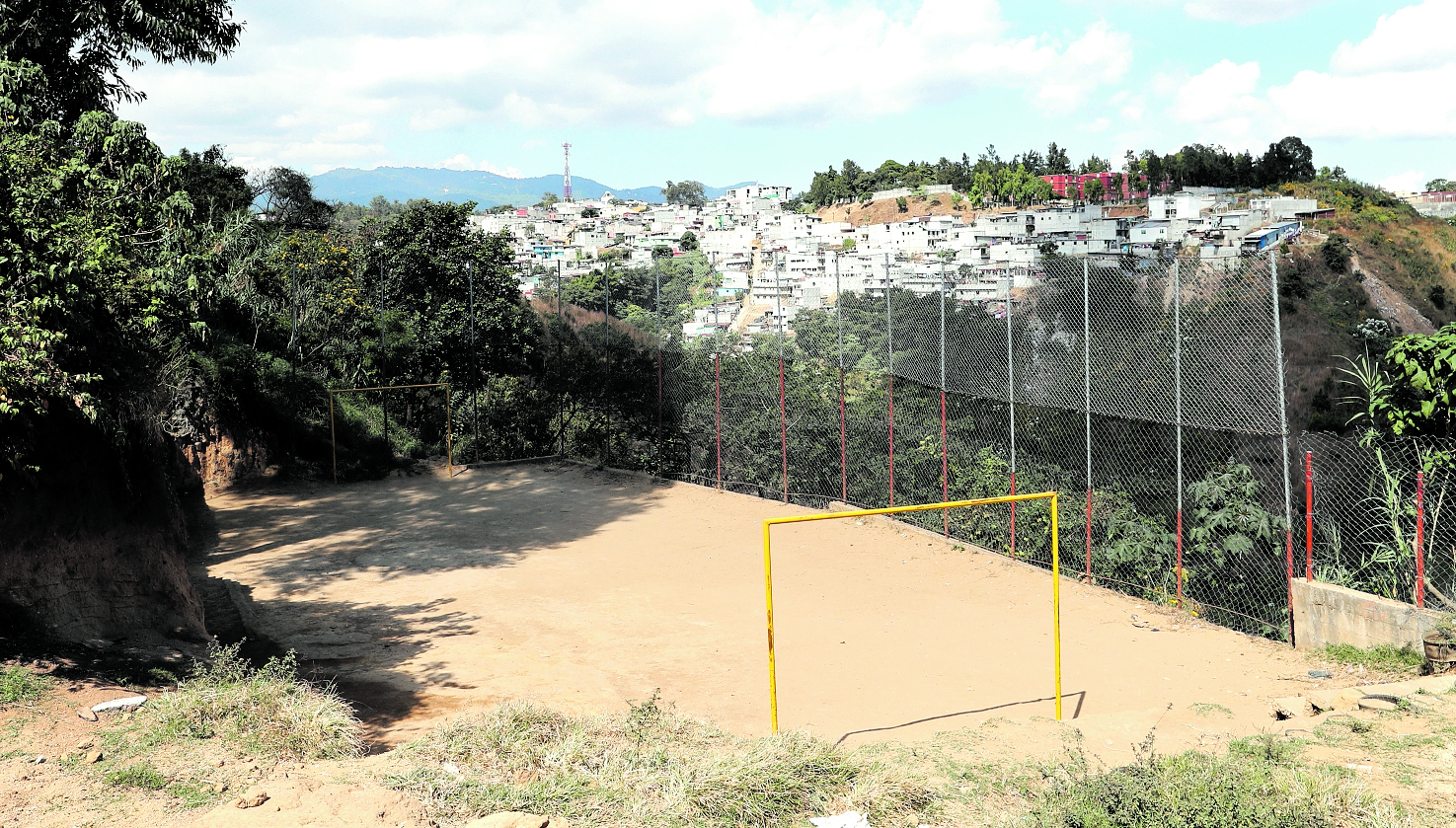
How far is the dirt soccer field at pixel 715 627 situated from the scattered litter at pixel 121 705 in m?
1.65

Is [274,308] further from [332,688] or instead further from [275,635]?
[332,688]

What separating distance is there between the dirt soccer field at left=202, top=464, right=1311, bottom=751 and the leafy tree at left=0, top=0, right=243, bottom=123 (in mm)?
6694

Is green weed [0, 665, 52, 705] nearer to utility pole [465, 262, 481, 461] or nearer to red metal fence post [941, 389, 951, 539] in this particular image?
red metal fence post [941, 389, 951, 539]

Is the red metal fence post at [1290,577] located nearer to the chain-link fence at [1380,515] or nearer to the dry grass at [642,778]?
the chain-link fence at [1380,515]

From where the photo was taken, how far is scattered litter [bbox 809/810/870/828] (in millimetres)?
5398

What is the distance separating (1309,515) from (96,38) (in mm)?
16715

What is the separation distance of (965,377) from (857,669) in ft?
18.0

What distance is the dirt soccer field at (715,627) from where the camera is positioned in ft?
27.6

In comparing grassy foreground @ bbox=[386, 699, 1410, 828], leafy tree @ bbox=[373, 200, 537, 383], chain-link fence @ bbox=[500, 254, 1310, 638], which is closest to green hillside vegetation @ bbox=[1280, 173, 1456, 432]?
chain-link fence @ bbox=[500, 254, 1310, 638]

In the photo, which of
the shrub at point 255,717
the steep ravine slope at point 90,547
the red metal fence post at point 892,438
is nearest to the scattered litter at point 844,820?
the shrub at point 255,717

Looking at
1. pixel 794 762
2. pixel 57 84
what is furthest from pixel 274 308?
pixel 794 762

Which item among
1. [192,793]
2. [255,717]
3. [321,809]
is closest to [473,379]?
[255,717]

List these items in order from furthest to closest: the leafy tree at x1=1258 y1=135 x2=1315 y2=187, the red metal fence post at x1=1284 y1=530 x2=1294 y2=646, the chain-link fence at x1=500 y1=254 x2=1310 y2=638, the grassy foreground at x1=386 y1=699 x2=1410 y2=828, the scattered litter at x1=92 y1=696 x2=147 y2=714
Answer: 1. the leafy tree at x1=1258 y1=135 x2=1315 y2=187
2. the chain-link fence at x1=500 y1=254 x2=1310 y2=638
3. the red metal fence post at x1=1284 y1=530 x2=1294 y2=646
4. the scattered litter at x1=92 y1=696 x2=147 y2=714
5. the grassy foreground at x1=386 y1=699 x2=1410 y2=828

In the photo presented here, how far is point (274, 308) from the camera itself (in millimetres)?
24000
